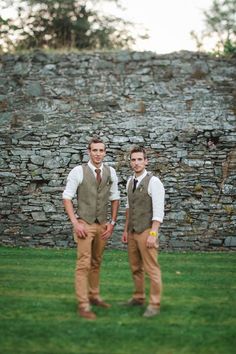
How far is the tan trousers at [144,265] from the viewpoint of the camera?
17.3 ft

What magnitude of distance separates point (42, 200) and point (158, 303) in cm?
572

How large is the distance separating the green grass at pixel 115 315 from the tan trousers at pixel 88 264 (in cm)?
23

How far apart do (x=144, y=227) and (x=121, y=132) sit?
5.53 meters

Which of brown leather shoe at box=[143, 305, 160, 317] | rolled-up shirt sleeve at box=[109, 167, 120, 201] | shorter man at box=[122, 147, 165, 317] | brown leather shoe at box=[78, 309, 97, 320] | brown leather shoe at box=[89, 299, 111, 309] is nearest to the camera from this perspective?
brown leather shoe at box=[78, 309, 97, 320]

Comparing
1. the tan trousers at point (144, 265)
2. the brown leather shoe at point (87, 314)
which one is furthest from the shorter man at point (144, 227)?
the brown leather shoe at point (87, 314)

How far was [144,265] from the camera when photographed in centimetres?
541

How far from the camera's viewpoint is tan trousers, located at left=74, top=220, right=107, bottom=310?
521 centimetres

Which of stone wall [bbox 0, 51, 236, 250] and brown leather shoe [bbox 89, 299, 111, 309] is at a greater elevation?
stone wall [bbox 0, 51, 236, 250]

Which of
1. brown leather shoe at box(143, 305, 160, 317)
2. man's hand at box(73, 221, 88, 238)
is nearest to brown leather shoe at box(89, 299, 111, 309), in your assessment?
brown leather shoe at box(143, 305, 160, 317)

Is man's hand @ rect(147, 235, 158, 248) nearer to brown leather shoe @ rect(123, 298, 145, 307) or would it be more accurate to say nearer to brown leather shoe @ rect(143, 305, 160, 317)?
brown leather shoe @ rect(143, 305, 160, 317)

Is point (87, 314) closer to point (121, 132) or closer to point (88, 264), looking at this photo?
point (88, 264)

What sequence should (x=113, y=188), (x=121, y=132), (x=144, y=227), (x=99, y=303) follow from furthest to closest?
1. (x=121, y=132)
2. (x=113, y=188)
3. (x=99, y=303)
4. (x=144, y=227)

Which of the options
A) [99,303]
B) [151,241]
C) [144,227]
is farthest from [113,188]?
[99,303]

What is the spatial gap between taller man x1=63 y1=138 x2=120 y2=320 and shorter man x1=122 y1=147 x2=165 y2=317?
298 millimetres
